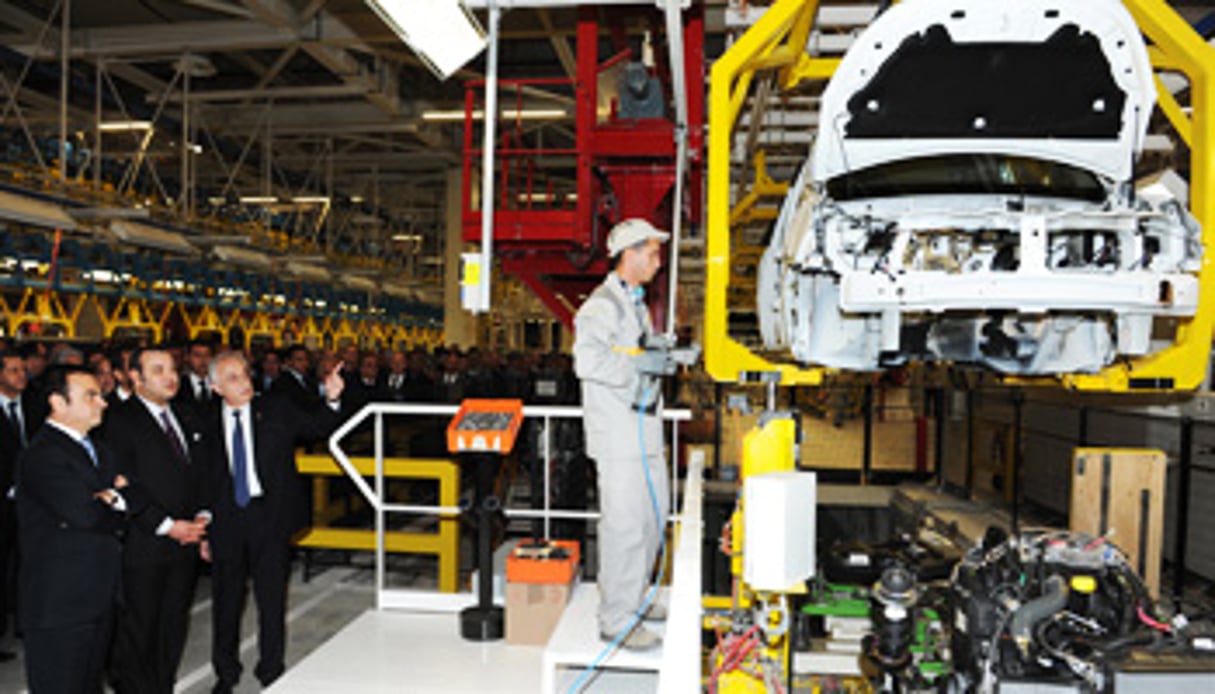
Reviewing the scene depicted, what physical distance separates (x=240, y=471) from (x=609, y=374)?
2509 mm

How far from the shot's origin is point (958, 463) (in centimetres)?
925

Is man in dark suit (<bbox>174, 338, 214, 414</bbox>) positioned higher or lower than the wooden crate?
higher

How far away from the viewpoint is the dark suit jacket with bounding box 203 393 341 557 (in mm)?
4594

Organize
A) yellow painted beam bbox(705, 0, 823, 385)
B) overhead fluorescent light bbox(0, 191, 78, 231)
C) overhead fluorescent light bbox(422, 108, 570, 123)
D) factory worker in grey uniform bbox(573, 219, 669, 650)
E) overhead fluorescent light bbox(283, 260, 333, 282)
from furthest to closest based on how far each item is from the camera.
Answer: overhead fluorescent light bbox(283, 260, 333, 282) < overhead fluorescent light bbox(422, 108, 570, 123) < overhead fluorescent light bbox(0, 191, 78, 231) < factory worker in grey uniform bbox(573, 219, 669, 650) < yellow painted beam bbox(705, 0, 823, 385)

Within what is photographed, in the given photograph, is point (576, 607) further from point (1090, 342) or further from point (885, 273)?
point (1090, 342)

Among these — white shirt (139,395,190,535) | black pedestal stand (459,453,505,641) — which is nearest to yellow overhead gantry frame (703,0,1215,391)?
black pedestal stand (459,453,505,641)

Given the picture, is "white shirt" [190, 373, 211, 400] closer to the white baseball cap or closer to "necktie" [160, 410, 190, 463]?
"necktie" [160, 410, 190, 463]

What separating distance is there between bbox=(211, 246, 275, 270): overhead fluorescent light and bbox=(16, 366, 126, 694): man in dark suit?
10270 millimetres

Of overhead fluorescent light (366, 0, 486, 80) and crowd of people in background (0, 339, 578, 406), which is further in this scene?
crowd of people in background (0, 339, 578, 406)

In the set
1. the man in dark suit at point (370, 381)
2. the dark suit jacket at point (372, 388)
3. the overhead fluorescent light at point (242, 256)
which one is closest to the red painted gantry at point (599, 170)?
the dark suit jacket at point (372, 388)

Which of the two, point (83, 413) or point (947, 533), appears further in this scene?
point (947, 533)

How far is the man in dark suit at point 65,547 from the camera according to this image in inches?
146

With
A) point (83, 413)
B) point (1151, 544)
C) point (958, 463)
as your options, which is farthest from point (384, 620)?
point (958, 463)

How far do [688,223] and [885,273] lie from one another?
5.92 meters
